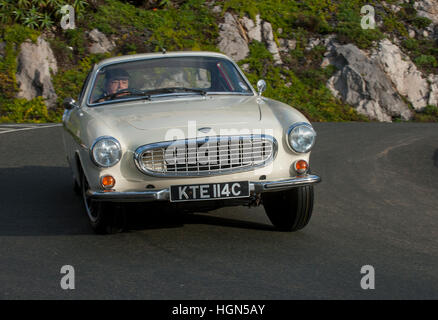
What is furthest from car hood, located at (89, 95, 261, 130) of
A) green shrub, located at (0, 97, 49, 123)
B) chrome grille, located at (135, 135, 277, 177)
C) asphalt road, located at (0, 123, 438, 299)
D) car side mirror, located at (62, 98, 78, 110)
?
green shrub, located at (0, 97, 49, 123)

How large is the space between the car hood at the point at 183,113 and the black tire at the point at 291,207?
2.43ft

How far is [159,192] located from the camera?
583 cm

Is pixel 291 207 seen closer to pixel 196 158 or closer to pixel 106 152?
pixel 196 158

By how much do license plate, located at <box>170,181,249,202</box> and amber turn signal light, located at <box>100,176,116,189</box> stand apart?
498mm

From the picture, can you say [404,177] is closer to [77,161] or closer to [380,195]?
[380,195]

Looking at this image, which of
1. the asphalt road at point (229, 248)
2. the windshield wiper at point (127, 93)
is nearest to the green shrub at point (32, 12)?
the asphalt road at point (229, 248)

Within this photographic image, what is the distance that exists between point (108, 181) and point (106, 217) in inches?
18.7

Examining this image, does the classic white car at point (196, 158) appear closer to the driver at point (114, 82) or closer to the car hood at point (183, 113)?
the car hood at point (183, 113)

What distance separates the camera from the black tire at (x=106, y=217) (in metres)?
6.21

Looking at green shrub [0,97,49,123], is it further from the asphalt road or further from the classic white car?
the classic white car

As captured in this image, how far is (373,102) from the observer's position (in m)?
23.3

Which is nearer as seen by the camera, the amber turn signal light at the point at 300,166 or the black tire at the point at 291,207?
the amber turn signal light at the point at 300,166

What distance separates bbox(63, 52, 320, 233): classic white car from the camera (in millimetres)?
5879
